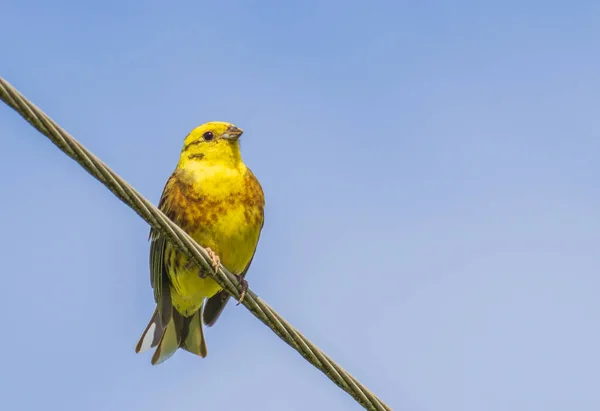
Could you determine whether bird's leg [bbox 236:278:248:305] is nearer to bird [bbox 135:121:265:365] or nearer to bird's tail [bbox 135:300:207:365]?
bird [bbox 135:121:265:365]

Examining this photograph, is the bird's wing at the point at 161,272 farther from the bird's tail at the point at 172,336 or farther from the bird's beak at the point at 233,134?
the bird's beak at the point at 233,134

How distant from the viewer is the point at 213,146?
6984mm

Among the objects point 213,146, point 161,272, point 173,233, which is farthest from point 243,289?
point 213,146

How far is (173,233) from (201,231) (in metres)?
1.79

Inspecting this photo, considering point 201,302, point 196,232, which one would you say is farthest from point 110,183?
point 201,302

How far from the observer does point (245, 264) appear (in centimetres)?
671

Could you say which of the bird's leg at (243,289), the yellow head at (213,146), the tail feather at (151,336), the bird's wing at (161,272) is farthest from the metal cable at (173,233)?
the tail feather at (151,336)

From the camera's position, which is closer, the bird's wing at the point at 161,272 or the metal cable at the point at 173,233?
the metal cable at the point at 173,233

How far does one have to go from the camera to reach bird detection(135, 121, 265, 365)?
6367mm

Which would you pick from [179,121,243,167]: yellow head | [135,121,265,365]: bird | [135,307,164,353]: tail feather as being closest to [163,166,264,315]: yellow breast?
[135,121,265,365]: bird

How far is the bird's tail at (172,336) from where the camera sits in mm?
7023

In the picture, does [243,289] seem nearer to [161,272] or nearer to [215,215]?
[215,215]

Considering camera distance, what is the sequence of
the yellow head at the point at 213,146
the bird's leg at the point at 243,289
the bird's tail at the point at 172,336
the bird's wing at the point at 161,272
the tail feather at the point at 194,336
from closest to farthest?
the bird's leg at the point at 243,289 < the bird's wing at the point at 161,272 < the yellow head at the point at 213,146 < the bird's tail at the point at 172,336 < the tail feather at the point at 194,336

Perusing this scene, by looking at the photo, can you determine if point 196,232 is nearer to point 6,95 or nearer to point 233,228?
point 233,228
